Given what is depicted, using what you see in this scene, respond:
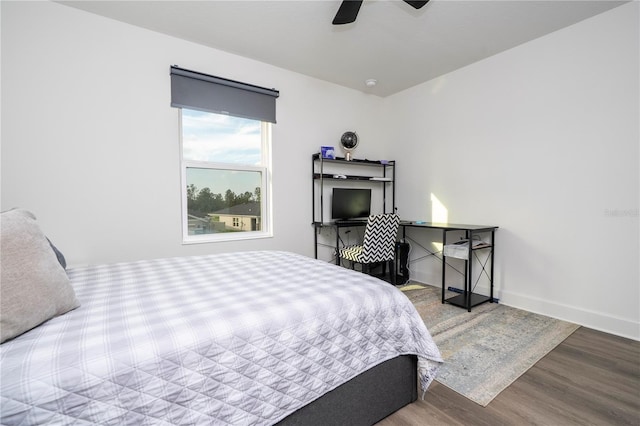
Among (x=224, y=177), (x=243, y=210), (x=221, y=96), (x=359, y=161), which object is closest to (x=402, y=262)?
(x=359, y=161)

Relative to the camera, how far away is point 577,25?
2500mm

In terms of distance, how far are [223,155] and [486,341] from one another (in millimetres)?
2844

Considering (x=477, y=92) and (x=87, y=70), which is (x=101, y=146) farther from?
(x=477, y=92)

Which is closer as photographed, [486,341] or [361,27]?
[486,341]

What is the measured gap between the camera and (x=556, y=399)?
158cm

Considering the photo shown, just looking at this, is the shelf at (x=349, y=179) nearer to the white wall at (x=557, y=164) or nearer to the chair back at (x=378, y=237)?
the chair back at (x=378, y=237)

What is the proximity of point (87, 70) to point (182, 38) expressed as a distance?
830 millimetres

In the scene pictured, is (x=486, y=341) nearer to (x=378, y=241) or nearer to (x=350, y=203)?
(x=378, y=241)

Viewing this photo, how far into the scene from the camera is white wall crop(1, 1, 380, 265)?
2.16 m

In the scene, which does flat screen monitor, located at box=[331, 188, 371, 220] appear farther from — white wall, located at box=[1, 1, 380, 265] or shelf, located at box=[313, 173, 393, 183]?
white wall, located at box=[1, 1, 380, 265]

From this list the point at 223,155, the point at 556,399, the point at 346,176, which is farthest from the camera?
the point at 346,176

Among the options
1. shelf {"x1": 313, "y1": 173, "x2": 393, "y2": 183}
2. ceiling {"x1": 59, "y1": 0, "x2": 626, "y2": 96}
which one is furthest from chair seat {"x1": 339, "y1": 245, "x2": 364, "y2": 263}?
ceiling {"x1": 59, "y1": 0, "x2": 626, "y2": 96}

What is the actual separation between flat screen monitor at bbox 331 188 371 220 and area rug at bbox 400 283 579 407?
1.28 meters

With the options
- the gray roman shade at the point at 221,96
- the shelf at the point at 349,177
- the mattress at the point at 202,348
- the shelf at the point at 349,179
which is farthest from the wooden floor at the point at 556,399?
the gray roman shade at the point at 221,96
